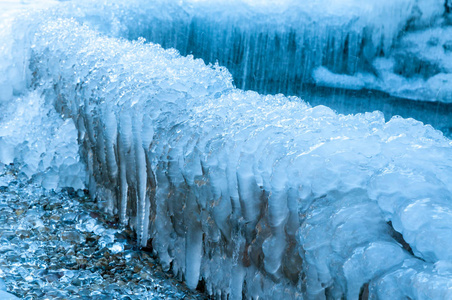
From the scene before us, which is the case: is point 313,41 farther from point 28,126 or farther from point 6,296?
point 6,296

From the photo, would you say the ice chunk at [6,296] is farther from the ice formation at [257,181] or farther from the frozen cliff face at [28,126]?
the frozen cliff face at [28,126]

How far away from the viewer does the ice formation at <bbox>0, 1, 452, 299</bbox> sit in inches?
39.8

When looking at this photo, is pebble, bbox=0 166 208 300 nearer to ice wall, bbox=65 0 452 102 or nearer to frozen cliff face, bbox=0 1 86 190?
frozen cliff face, bbox=0 1 86 190

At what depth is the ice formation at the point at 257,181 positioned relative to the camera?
3.31ft

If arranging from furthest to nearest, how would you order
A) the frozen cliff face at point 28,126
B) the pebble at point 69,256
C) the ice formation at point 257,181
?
the frozen cliff face at point 28,126, the pebble at point 69,256, the ice formation at point 257,181

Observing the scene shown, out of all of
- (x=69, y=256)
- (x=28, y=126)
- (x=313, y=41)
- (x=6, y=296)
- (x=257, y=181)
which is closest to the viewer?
(x=257, y=181)

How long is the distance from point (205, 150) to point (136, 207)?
0.56 meters

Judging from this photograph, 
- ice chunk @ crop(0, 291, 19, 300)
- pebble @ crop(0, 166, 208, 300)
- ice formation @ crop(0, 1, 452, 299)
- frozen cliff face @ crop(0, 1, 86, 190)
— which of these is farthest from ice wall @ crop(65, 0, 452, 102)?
ice chunk @ crop(0, 291, 19, 300)

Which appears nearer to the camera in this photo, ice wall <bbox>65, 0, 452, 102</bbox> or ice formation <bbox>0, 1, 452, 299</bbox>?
ice formation <bbox>0, 1, 452, 299</bbox>

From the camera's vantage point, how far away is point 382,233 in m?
1.05

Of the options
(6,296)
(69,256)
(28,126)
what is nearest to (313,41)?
(28,126)

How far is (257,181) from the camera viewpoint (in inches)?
51.3

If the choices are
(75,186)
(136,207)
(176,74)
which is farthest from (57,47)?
(136,207)

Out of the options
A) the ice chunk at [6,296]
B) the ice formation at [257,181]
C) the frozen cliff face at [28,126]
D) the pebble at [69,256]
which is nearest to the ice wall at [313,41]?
the frozen cliff face at [28,126]
